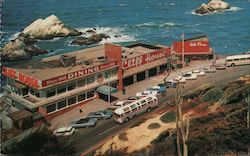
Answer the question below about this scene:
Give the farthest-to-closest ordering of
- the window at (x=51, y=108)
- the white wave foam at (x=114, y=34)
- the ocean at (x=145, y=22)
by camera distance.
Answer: the white wave foam at (x=114, y=34)
the ocean at (x=145, y=22)
the window at (x=51, y=108)

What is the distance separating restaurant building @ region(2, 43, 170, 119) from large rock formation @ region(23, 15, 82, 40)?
53568 millimetres

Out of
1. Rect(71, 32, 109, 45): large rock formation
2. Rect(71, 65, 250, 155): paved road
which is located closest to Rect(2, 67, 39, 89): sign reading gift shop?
Rect(71, 65, 250, 155): paved road

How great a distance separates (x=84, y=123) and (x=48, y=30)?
79.3 m

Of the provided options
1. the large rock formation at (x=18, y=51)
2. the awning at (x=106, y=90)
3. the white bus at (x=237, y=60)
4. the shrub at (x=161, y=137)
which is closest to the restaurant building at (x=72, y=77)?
the awning at (x=106, y=90)

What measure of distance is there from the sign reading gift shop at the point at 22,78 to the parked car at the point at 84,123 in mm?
8911

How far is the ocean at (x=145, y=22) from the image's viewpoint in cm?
12744

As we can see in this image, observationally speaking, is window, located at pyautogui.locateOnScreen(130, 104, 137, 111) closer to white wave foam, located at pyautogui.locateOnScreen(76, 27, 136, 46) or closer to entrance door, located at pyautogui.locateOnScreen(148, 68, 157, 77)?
entrance door, located at pyautogui.locateOnScreen(148, 68, 157, 77)

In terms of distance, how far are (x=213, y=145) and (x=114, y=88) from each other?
118 ft

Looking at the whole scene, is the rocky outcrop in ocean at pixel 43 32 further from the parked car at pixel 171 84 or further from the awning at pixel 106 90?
the parked car at pixel 171 84

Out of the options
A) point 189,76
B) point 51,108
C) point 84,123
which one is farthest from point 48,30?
point 84,123

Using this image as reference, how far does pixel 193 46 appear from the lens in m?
89.5

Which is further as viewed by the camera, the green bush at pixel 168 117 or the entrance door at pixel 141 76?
the entrance door at pixel 141 76

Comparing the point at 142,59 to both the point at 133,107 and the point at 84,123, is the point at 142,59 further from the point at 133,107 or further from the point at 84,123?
the point at 84,123

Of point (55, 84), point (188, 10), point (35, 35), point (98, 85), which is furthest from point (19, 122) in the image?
point (188, 10)
